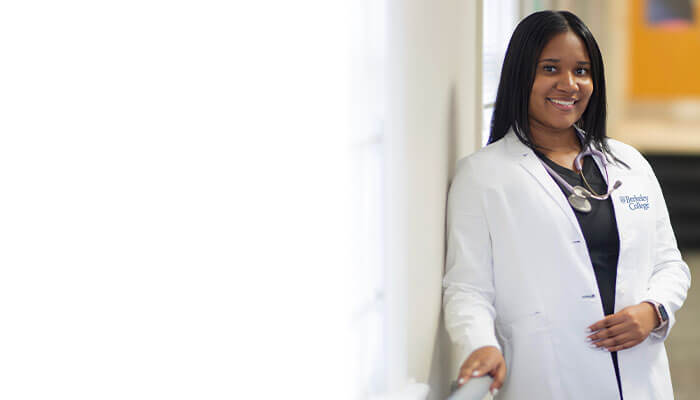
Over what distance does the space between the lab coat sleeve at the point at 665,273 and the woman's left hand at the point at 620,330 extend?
0.09 m

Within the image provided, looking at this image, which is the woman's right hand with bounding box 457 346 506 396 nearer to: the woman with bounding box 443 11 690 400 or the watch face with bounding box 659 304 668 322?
the woman with bounding box 443 11 690 400

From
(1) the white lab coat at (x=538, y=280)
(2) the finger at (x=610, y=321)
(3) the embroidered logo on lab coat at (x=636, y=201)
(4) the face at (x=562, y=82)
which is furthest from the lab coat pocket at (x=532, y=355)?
(4) the face at (x=562, y=82)

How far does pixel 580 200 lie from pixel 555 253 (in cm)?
14

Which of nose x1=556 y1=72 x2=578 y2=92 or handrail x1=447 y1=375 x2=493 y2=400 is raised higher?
nose x1=556 y1=72 x2=578 y2=92

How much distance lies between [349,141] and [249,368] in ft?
1.43

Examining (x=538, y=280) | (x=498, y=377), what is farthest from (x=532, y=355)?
(x=498, y=377)

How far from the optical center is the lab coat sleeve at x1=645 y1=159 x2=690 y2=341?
5.95 ft

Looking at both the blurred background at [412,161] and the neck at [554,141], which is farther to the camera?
the neck at [554,141]

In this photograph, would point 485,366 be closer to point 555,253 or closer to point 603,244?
point 555,253

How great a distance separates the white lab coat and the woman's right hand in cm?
15

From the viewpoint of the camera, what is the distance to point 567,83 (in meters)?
1.79

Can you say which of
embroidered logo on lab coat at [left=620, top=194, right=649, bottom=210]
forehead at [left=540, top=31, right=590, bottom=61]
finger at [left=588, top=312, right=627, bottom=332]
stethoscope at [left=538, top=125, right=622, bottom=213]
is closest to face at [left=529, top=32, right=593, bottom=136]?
forehead at [left=540, top=31, right=590, bottom=61]

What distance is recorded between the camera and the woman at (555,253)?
1738 millimetres

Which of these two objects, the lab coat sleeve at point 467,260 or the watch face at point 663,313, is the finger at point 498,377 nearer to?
the lab coat sleeve at point 467,260
